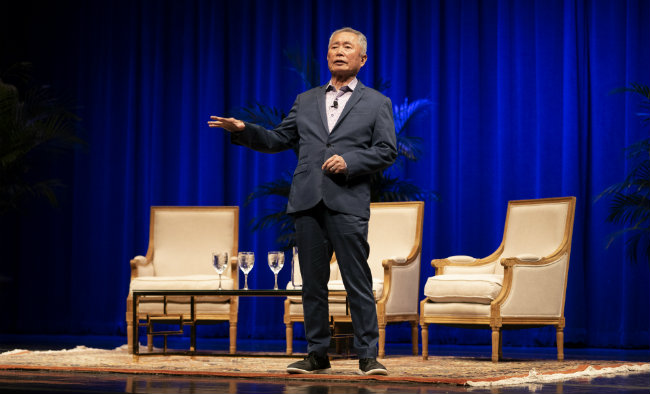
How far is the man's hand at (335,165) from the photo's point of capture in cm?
303

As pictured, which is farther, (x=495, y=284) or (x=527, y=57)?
(x=527, y=57)

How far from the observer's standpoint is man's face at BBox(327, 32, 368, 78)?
3.21m

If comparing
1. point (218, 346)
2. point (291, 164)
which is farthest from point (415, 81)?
point (218, 346)

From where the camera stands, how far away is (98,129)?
7648 millimetres

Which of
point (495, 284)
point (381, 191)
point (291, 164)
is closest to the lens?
point (495, 284)

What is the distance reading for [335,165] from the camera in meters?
3.03

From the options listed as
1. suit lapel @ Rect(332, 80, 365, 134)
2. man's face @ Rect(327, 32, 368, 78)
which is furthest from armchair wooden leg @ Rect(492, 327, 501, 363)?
man's face @ Rect(327, 32, 368, 78)

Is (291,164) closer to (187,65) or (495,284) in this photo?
(187,65)

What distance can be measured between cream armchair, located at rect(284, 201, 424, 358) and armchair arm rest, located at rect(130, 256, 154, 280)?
40.5 inches

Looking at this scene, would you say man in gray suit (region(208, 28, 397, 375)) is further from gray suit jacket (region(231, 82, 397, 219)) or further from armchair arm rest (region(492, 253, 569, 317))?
armchair arm rest (region(492, 253, 569, 317))

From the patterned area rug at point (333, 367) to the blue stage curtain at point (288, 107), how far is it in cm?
187

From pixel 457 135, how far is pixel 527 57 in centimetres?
80

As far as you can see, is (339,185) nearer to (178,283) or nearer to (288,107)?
(178,283)

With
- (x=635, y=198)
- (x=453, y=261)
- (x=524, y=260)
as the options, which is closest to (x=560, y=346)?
(x=524, y=260)
